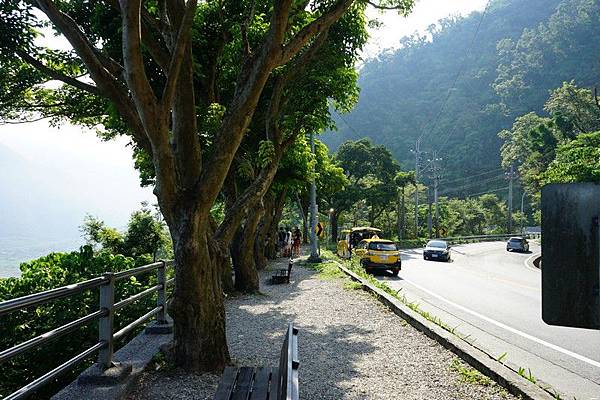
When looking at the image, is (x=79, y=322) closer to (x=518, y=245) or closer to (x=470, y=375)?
(x=470, y=375)

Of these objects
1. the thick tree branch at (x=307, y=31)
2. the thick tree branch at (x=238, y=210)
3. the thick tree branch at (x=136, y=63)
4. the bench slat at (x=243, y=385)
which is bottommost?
the bench slat at (x=243, y=385)

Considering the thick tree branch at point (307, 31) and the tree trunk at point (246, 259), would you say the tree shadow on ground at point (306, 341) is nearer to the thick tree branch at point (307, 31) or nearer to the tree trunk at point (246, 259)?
the tree trunk at point (246, 259)

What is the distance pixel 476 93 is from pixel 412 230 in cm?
6283

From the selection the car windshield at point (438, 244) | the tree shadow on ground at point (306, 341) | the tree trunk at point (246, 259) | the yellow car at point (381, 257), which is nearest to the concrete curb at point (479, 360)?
the tree shadow on ground at point (306, 341)

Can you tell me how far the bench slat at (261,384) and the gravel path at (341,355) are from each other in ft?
2.67

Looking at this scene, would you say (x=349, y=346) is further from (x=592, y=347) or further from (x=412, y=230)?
(x=412, y=230)

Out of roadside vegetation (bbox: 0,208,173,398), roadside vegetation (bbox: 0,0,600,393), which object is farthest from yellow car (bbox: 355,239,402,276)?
roadside vegetation (bbox: 0,208,173,398)

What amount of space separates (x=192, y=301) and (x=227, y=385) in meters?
1.71

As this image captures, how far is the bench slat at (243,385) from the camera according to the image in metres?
4.05

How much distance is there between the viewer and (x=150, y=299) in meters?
9.20

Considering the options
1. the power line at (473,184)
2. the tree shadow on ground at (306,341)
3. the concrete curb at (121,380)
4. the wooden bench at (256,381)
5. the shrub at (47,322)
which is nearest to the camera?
the wooden bench at (256,381)

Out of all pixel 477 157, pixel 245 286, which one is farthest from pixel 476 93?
pixel 245 286

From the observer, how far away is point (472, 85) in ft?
367

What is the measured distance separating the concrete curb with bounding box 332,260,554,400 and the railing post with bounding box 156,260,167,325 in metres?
4.27
